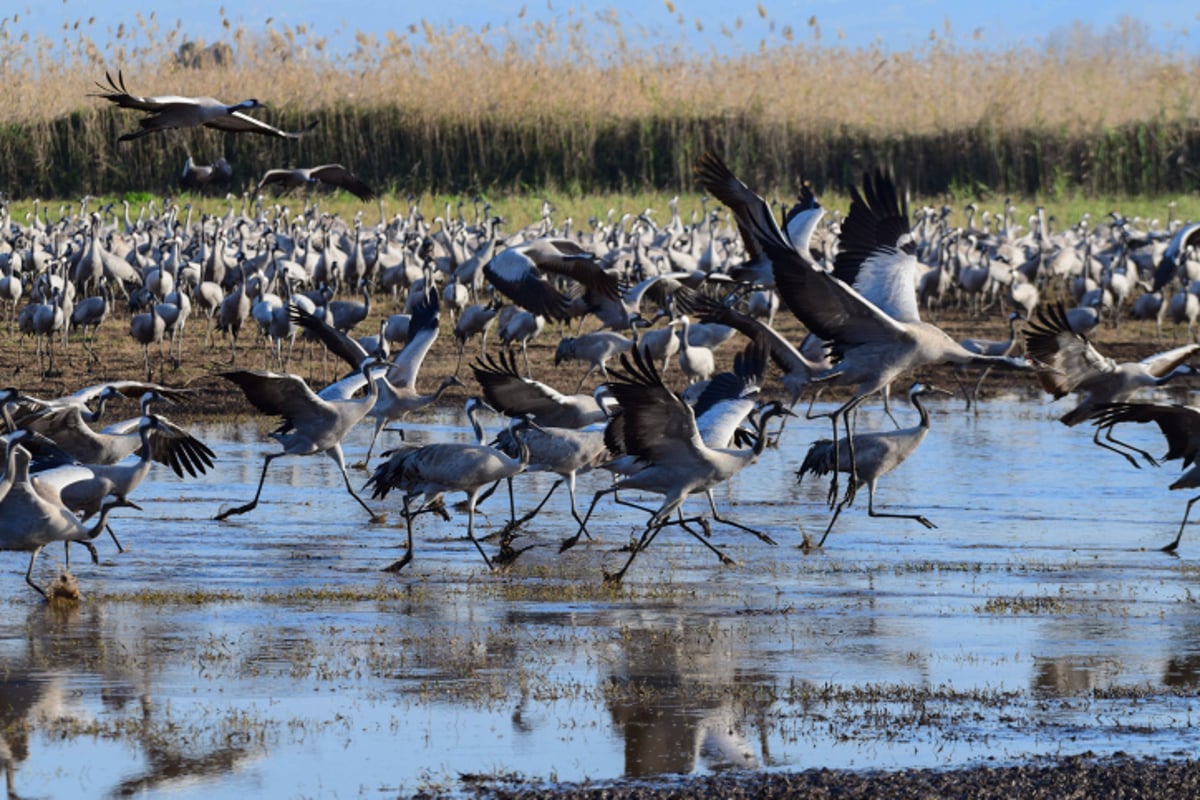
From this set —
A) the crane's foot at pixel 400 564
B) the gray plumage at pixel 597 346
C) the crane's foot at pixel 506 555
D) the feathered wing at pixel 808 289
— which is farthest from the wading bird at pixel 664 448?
the gray plumage at pixel 597 346

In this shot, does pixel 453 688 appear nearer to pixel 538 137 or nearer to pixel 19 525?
pixel 19 525

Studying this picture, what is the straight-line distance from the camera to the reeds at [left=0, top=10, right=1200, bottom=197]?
94.9 feet

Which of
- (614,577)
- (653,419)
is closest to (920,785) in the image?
(653,419)

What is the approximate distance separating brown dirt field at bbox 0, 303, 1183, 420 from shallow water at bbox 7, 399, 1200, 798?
398cm

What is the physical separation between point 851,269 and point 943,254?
1308 centimetres

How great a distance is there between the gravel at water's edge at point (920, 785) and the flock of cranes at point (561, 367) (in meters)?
2.90

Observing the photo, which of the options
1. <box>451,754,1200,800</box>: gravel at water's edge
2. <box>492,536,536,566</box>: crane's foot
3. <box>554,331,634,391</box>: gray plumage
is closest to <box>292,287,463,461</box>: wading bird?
<box>492,536,536,566</box>: crane's foot

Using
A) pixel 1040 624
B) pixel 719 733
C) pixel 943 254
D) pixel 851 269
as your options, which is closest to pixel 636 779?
pixel 719 733

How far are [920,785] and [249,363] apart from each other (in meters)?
13.2

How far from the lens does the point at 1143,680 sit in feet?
22.5

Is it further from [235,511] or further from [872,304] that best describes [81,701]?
[872,304]

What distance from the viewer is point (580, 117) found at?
2934 centimetres

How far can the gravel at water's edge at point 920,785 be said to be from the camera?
206 inches

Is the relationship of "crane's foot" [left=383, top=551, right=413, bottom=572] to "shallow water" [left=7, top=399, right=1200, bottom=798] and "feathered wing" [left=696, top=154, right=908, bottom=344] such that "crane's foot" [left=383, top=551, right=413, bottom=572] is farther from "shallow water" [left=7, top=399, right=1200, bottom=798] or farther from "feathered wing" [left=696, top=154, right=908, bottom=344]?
"feathered wing" [left=696, top=154, right=908, bottom=344]
